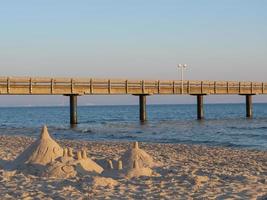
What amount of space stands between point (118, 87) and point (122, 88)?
1.31 ft

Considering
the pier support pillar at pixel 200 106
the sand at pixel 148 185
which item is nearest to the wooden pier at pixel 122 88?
the pier support pillar at pixel 200 106

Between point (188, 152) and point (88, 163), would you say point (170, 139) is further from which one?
point (88, 163)

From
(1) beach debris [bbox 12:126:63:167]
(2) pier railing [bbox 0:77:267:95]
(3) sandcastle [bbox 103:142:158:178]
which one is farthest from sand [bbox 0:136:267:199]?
(2) pier railing [bbox 0:77:267:95]

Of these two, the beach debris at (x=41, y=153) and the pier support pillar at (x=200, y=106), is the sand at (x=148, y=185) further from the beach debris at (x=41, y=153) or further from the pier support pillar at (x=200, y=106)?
the pier support pillar at (x=200, y=106)

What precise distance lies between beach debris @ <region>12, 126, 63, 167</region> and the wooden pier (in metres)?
21.7

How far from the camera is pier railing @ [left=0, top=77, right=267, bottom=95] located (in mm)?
33469

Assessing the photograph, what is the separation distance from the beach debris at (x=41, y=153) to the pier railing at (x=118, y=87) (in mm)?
21758

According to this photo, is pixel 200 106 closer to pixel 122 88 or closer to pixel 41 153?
pixel 122 88

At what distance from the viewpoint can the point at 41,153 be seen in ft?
37.6

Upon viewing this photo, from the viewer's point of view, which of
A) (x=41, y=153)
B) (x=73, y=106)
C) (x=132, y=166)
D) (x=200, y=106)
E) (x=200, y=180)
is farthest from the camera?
(x=200, y=106)

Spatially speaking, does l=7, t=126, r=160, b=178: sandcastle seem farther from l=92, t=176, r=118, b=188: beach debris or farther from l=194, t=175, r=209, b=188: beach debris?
l=194, t=175, r=209, b=188: beach debris

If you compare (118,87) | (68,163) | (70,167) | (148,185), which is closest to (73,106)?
(118,87)

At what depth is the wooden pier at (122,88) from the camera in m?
33.6

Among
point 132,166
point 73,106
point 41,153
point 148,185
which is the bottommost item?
point 148,185
